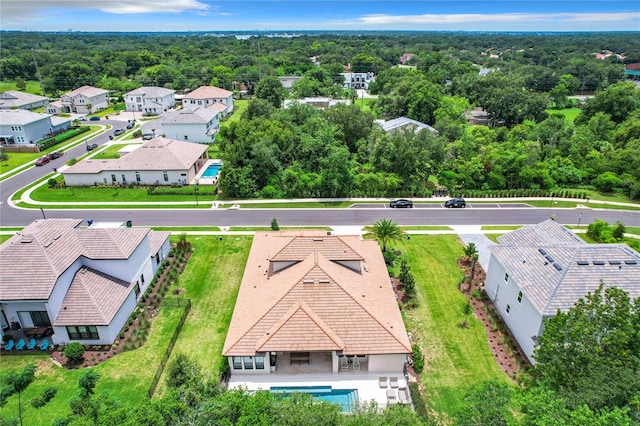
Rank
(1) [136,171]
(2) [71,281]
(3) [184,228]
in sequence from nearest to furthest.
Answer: (2) [71,281], (3) [184,228], (1) [136,171]

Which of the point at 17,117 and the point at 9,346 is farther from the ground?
the point at 17,117

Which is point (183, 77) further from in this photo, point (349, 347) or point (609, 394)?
point (609, 394)

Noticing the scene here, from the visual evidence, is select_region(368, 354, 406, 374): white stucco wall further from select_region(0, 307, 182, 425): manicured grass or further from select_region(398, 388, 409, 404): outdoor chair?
select_region(0, 307, 182, 425): manicured grass

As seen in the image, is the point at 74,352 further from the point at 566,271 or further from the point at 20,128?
the point at 20,128

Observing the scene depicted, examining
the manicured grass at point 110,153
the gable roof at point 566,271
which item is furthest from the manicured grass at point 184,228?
the manicured grass at point 110,153

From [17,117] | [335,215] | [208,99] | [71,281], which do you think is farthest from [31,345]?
[208,99]
